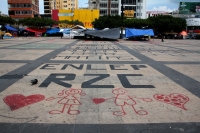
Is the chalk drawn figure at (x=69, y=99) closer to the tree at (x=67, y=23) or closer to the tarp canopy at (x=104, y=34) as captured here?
the tarp canopy at (x=104, y=34)

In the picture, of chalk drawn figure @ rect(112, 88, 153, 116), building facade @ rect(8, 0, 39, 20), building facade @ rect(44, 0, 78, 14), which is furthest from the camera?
building facade @ rect(44, 0, 78, 14)

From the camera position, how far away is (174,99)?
21.0 ft

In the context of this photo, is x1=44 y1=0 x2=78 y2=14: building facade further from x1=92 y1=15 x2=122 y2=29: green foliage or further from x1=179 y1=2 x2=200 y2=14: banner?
x1=92 y1=15 x2=122 y2=29: green foliage

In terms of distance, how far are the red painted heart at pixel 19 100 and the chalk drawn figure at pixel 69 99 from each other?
1.26 ft

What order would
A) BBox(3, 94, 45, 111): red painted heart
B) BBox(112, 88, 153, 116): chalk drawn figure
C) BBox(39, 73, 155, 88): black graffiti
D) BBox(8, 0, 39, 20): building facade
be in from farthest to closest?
BBox(8, 0, 39, 20): building facade
BBox(39, 73, 155, 88): black graffiti
BBox(3, 94, 45, 111): red painted heart
BBox(112, 88, 153, 116): chalk drawn figure

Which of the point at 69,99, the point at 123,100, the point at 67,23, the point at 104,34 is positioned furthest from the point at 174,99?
the point at 67,23

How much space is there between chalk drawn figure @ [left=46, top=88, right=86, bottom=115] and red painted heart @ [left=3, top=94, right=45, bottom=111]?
0.38m

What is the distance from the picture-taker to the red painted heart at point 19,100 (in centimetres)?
579

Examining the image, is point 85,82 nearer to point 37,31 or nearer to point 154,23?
point 37,31

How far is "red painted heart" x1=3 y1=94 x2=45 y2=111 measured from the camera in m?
5.79

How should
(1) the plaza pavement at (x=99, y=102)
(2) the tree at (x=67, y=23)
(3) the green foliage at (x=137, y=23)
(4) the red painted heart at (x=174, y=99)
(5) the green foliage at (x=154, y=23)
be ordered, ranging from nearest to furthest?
(1) the plaza pavement at (x=99, y=102) < (4) the red painted heart at (x=174, y=99) < (5) the green foliage at (x=154, y=23) < (3) the green foliage at (x=137, y=23) < (2) the tree at (x=67, y=23)

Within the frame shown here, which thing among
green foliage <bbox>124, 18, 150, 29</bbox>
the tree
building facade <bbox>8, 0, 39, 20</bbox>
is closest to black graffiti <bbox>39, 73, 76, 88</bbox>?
green foliage <bbox>124, 18, 150, 29</bbox>

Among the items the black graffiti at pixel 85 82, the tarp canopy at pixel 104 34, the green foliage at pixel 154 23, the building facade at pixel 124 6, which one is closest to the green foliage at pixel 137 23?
the green foliage at pixel 154 23

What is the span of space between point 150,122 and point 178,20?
54883 mm
